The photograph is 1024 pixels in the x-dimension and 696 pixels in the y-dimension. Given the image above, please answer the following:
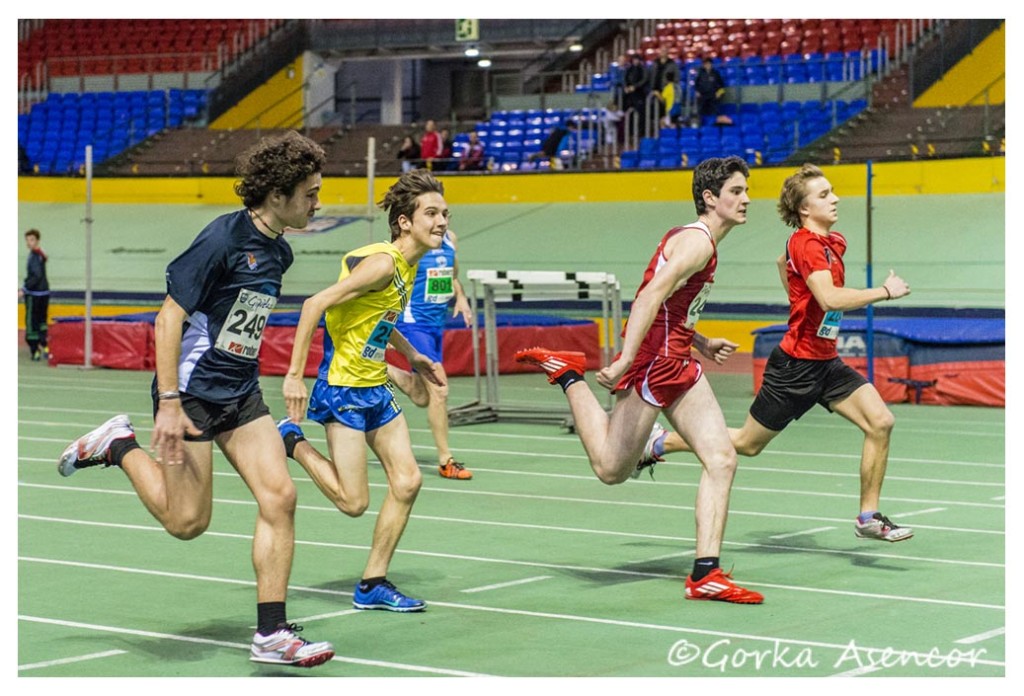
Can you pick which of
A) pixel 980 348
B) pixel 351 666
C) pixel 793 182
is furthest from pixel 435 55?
pixel 351 666

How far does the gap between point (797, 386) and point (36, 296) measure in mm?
16367

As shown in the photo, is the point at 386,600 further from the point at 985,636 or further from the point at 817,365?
the point at 817,365

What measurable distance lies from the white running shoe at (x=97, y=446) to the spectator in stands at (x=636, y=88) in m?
22.1

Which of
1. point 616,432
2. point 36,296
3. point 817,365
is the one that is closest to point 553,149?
point 36,296

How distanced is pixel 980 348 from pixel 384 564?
11.1m

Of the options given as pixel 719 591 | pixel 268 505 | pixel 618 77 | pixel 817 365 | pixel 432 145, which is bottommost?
pixel 719 591

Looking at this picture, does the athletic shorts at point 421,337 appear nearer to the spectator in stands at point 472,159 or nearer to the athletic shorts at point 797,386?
the athletic shorts at point 797,386

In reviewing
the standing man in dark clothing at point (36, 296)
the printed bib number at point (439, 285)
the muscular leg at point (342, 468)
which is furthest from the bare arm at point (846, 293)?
the standing man in dark clothing at point (36, 296)

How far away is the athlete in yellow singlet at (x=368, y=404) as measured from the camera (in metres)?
7.12

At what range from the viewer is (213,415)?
20.2 ft

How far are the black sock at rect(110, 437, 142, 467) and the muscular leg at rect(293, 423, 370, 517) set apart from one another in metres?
0.73

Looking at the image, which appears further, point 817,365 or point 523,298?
point 523,298

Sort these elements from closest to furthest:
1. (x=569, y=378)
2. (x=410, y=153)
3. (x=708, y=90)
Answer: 1. (x=569, y=378)
2. (x=708, y=90)
3. (x=410, y=153)

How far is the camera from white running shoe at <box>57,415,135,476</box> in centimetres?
678
